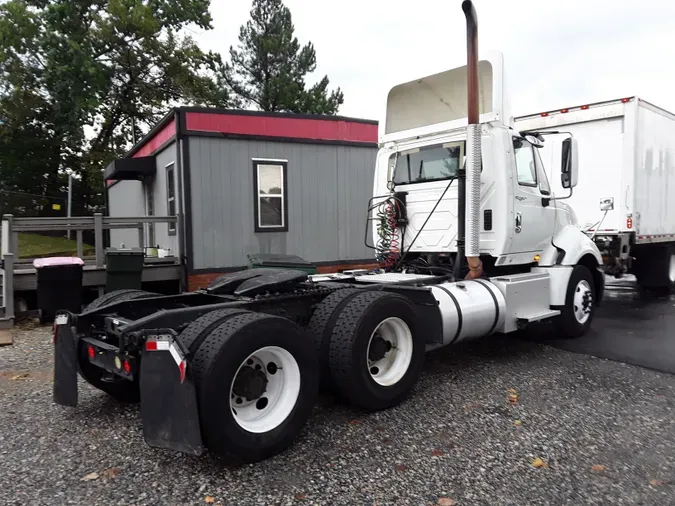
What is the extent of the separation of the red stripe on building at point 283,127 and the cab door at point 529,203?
17.3 feet

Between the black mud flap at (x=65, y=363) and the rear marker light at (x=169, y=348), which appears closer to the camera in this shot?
the rear marker light at (x=169, y=348)

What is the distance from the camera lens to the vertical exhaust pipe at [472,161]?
220 inches

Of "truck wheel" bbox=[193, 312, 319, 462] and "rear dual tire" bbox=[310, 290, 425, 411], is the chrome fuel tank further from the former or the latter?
"truck wheel" bbox=[193, 312, 319, 462]

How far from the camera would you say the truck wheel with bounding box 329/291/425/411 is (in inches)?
Answer: 159

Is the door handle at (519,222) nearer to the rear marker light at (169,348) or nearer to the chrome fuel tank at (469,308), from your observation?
the chrome fuel tank at (469,308)

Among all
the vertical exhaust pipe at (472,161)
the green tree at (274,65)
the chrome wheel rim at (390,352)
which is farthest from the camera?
the green tree at (274,65)

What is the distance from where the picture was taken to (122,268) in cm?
860

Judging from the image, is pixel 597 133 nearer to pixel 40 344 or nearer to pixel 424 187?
pixel 424 187

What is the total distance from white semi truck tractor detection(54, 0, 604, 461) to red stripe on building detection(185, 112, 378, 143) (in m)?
3.93

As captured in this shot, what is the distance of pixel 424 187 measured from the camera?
6.50 metres

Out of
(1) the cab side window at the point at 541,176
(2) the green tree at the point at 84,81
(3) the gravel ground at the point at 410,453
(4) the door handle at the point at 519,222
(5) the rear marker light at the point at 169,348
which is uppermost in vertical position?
(2) the green tree at the point at 84,81

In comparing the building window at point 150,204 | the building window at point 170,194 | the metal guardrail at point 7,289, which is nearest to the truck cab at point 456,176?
the building window at point 170,194

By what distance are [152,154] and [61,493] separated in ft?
32.2

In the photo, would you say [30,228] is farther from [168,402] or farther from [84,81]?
[84,81]
